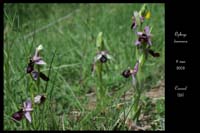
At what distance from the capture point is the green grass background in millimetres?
1961

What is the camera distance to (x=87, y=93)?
2.65 m

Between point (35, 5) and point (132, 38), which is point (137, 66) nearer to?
point (132, 38)

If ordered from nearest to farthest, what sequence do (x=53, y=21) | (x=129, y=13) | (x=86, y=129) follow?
1. (x=86, y=129)
2. (x=129, y=13)
3. (x=53, y=21)

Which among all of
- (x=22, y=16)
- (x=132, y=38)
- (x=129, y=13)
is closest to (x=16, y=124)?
(x=132, y=38)

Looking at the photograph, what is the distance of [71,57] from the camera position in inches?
123

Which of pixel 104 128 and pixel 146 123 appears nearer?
pixel 104 128

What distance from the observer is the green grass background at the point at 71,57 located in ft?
6.43

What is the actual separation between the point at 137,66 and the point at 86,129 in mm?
397
